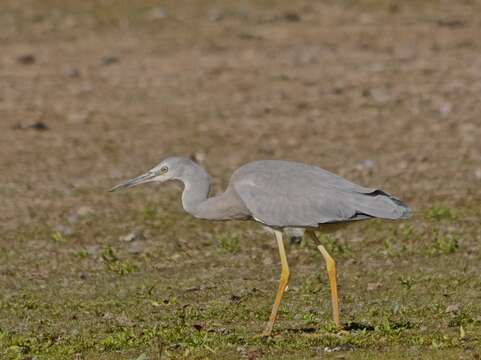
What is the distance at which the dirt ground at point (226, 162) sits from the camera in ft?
29.8

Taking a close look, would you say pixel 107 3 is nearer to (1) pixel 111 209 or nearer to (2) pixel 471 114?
(2) pixel 471 114

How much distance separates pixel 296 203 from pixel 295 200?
0.08ft

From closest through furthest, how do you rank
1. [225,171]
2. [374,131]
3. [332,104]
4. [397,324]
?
1. [397,324]
2. [225,171]
3. [374,131]
4. [332,104]

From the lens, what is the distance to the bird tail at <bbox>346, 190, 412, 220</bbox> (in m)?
8.46

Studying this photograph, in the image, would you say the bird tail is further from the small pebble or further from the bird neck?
the small pebble

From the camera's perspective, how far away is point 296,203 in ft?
28.6

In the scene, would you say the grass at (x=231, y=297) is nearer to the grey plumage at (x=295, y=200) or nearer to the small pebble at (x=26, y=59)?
the grey plumage at (x=295, y=200)

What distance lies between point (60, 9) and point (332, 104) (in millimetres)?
7164

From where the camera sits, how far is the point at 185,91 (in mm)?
18906

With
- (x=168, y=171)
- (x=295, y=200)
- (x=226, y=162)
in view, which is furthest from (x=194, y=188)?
(x=226, y=162)

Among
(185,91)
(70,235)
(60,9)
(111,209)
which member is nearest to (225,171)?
(111,209)

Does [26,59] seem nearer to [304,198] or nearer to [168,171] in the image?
[168,171]

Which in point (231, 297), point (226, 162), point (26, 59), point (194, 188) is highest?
point (194, 188)

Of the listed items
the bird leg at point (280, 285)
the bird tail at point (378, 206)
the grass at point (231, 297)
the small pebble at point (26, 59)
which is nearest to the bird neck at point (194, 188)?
the bird leg at point (280, 285)
